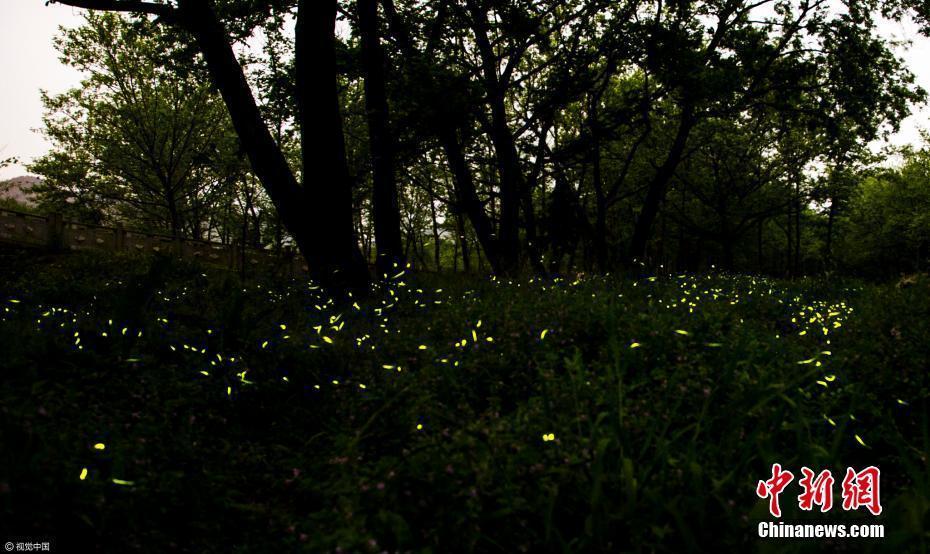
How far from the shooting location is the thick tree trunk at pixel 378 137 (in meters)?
9.82

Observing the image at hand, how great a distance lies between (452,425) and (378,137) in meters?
7.20

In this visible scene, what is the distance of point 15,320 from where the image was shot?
467cm

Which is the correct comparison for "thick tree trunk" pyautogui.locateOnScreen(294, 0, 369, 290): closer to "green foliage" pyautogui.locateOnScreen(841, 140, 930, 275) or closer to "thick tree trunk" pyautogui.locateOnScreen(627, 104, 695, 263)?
"thick tree trunk" pyautogui.locateOnScreen(627, 104, 695, 263)

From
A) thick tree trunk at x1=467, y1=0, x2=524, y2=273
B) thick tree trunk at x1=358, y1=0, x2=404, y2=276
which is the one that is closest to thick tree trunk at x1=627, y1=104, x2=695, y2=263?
thick tree trunk at x1=467, y1=0, x2=524, y2=273

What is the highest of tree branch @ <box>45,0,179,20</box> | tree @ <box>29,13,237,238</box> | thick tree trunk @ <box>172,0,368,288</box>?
tree @ <box>29,13,237,238</box>

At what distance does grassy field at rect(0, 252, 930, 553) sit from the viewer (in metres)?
2.60

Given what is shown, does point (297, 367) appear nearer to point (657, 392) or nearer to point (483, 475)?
point (483, 475)

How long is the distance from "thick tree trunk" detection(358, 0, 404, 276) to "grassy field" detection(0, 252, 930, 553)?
395 centimetres

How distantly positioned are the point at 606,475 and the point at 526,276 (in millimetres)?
4925

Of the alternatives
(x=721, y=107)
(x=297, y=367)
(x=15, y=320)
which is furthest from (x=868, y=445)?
(x=721, y=107)

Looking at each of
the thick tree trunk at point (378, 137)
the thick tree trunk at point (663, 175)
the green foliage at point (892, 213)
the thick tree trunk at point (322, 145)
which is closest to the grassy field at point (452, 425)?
the thick tree trunk at point (322, 145)

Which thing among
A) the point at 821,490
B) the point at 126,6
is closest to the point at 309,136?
the point at 126,6

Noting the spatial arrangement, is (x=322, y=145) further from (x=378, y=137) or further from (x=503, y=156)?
(x=503, y=156)

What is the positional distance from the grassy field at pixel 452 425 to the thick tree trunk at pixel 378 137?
3.95 meters
